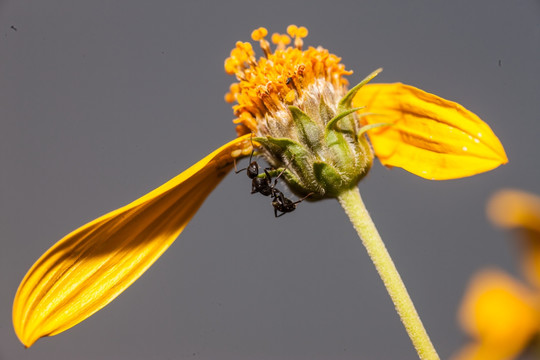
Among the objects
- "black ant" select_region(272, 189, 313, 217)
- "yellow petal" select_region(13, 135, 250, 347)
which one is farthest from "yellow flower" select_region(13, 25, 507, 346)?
"black ant" select_region(272, 189, 313, 217)

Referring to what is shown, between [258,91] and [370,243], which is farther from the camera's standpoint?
[258,91]

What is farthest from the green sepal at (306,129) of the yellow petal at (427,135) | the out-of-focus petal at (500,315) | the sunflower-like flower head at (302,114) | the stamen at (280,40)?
the out-of-focus petal at (500,315)

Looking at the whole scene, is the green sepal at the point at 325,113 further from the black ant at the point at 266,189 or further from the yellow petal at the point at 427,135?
the black ant at the point at 266,189

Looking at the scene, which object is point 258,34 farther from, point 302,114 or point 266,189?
point 266,189

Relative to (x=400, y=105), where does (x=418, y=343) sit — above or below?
below

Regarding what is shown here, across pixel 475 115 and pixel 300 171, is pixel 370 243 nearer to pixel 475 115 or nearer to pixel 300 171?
pixel 300 171

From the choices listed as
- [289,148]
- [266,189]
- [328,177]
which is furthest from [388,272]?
[266,189]

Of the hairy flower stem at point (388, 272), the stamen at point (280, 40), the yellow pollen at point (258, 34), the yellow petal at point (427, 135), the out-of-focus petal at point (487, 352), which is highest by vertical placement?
the yellow pollen at point (258, 34)

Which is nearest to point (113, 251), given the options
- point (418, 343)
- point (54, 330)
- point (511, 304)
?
point (54, 330)
